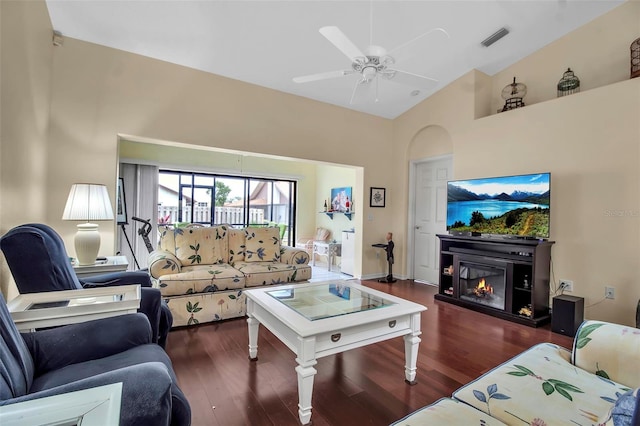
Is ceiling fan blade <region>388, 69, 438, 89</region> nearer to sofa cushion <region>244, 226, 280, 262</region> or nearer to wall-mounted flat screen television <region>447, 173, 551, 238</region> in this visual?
wall-mounted flat screen television <region>447, 173, 551, 238</region>

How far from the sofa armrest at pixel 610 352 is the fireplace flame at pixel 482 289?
2239mm

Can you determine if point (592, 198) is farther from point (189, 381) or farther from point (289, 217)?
point (289, 217)

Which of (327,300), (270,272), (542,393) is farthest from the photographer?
(270,272)

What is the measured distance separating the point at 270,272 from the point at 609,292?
11.8ft

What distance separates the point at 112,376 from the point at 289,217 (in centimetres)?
660

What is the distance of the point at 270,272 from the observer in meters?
3.52

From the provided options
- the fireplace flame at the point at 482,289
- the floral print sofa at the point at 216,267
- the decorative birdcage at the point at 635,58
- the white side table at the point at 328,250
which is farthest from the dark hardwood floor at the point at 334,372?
the white side table at the point at 328,250

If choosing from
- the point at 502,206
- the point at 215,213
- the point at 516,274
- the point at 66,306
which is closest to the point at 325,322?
the point at 66,306

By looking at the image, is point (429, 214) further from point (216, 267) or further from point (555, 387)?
point (555, 387)

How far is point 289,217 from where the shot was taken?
746 centimetres

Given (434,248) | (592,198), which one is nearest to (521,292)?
(592,198)

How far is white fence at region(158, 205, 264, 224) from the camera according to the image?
619cm

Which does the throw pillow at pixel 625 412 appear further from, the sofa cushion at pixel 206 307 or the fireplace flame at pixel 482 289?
the fireplace flame at pixel 482 289

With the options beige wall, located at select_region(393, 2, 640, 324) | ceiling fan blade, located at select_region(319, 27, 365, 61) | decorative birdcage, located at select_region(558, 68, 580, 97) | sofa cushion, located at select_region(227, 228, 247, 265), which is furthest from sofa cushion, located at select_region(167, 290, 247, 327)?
decorative birdcage, located at select_region(558, 68, 580, 97)
